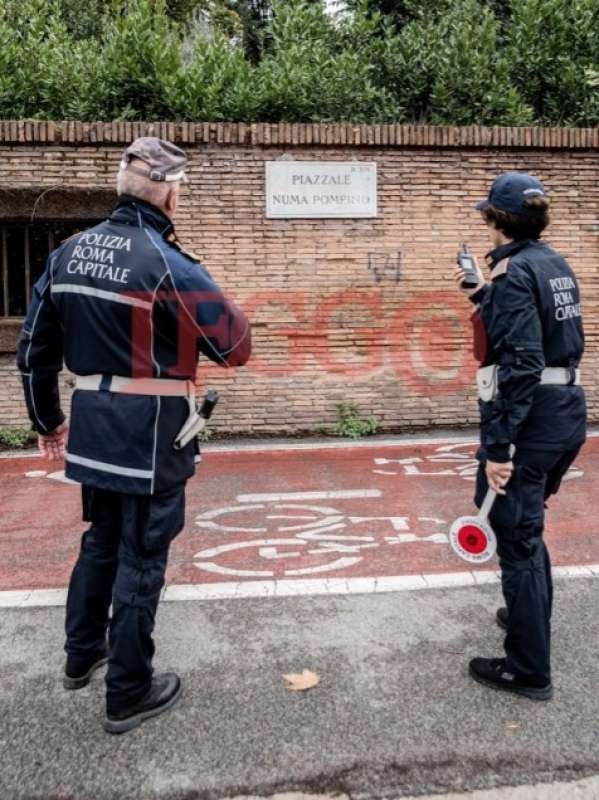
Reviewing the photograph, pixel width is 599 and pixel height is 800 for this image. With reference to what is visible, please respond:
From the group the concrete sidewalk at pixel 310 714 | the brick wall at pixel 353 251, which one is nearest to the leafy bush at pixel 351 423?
the brick wall at pixel 353 251

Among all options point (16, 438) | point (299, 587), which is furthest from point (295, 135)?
point (299, 587)

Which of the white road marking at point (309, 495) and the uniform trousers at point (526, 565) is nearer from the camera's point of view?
the uniform trousers at point (526, 565)

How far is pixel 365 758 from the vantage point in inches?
99.8

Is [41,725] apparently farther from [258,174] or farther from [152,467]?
[258,174]

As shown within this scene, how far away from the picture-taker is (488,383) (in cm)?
299

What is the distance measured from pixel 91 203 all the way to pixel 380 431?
4519mm

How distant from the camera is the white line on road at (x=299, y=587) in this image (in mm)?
4004

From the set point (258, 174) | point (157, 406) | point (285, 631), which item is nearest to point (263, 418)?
point (258, 174)

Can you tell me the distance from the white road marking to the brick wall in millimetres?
2883

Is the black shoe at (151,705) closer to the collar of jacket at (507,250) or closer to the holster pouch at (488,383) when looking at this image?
the holster pouch at (488,383)

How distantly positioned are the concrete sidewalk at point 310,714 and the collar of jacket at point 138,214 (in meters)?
1.87

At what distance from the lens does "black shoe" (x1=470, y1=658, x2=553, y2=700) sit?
292cm

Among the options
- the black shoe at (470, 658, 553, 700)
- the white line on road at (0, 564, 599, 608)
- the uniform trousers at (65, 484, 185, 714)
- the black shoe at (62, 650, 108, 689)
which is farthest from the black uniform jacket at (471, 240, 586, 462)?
the black shoe at (62, 650, 108, 689)

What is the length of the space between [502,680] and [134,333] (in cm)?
200
